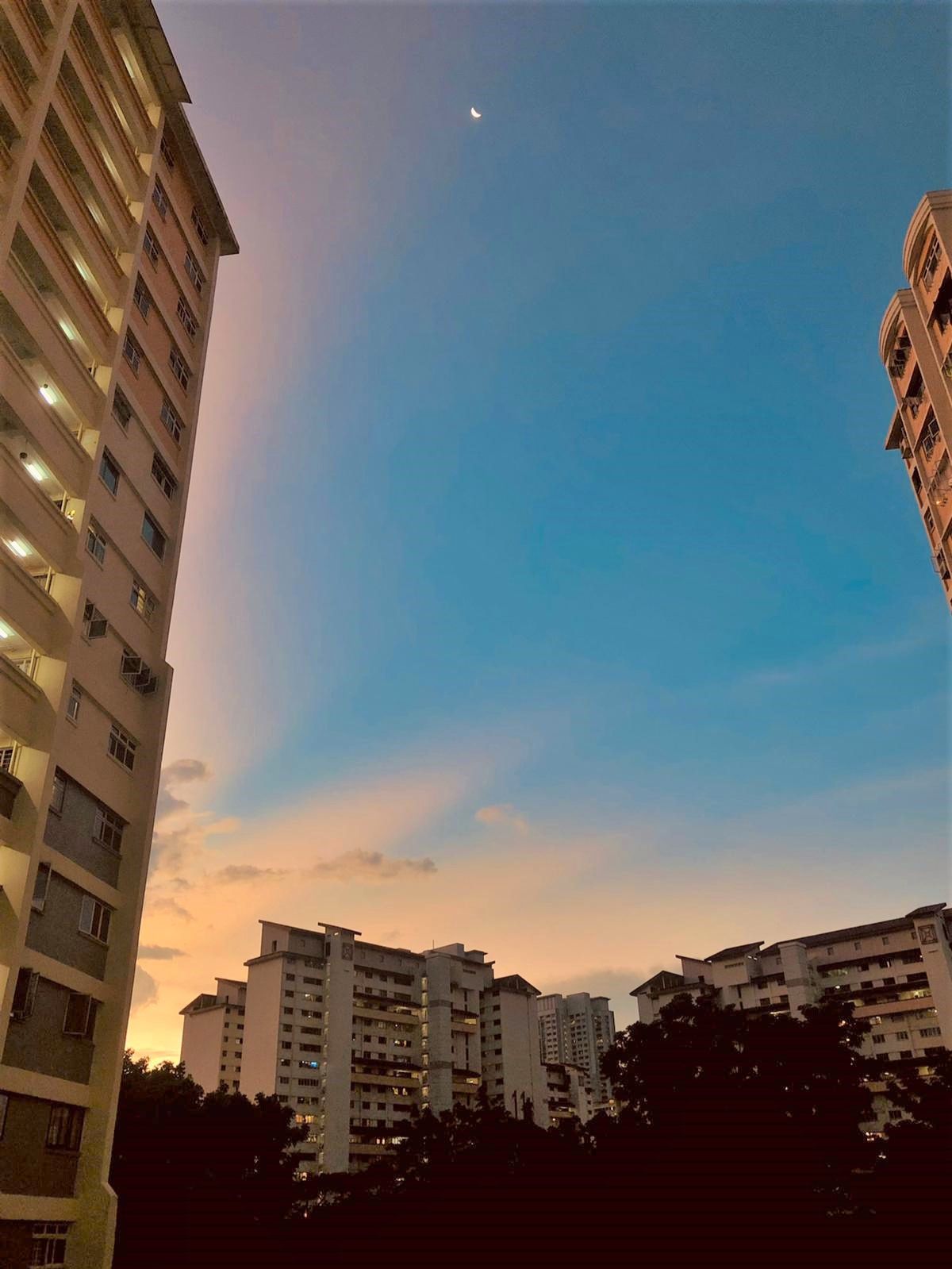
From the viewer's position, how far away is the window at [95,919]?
1995 cm

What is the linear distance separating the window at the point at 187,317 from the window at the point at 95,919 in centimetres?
1698

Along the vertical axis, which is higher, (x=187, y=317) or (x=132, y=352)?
(x=187, y=317)

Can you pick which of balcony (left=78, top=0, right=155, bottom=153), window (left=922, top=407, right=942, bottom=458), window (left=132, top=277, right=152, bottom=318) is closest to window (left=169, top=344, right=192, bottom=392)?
window (left=132, top=277, right=152, bottom=318)

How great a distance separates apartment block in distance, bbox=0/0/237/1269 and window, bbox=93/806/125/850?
0.24 ft

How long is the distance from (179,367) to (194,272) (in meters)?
3.87

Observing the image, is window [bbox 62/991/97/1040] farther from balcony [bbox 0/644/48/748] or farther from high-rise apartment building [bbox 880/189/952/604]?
high-rise apartment building [bbox 880/189/952/604]

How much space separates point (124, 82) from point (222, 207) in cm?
581

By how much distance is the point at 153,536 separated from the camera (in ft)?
83.0

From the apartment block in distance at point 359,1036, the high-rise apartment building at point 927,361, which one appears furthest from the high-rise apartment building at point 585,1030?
the high-rise apartment building at point 927,361

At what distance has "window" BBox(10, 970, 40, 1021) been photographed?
17.2 metres

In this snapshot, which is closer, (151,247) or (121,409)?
(121,409)

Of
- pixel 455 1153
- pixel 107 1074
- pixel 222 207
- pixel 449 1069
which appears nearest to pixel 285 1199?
pixel 455 1153

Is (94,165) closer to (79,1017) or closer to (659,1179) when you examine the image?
(79,1017)

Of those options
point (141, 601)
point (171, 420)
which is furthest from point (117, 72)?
point (141, 601)
